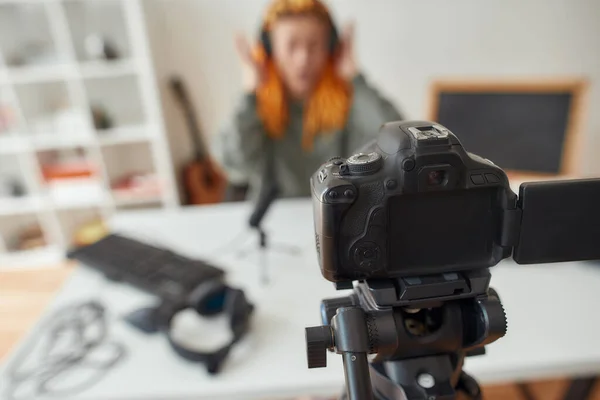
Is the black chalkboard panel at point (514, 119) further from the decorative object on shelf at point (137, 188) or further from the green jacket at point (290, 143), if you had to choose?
the decorative object on shelf at point (137, 188)

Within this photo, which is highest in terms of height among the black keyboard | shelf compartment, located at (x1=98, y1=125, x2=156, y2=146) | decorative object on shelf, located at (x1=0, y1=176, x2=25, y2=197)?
shelf compartment, located at (x1=98, y1=125, x2=156, y2=146)

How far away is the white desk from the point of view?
0.66 metres

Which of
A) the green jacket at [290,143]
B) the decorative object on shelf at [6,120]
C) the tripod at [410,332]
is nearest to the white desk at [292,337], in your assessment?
the tripod at [410,332]

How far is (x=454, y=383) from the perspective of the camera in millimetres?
428

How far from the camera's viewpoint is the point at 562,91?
1.84 metres

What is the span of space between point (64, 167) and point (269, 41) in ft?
4.98

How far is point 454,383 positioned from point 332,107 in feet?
3.31

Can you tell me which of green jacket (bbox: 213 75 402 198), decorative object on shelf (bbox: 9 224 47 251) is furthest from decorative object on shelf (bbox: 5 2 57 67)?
green jacket (bbox: 213 75 402 198)

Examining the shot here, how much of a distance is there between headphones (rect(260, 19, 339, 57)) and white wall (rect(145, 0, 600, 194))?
0.90 metres

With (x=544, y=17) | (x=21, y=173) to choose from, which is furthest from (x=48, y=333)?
(x=544, y=17)

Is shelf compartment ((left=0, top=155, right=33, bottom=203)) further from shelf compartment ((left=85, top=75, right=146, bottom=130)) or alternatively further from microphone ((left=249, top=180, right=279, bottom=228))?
microphone ((left=249, top=180, right=279, bottom=228))

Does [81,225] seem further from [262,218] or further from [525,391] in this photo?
[525,391]

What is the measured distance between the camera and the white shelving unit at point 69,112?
1876 millimetres

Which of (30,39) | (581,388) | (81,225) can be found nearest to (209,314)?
(581,388)
